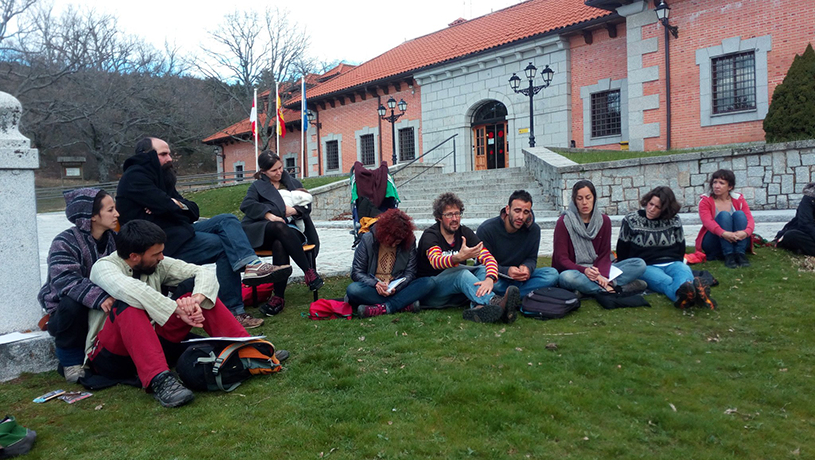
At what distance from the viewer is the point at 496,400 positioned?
2967 millimetres

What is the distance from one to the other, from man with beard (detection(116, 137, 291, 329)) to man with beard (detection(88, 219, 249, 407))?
0.98 metres

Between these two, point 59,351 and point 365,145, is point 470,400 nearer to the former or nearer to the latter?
point 59,351

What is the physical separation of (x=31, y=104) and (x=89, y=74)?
383 centimetres

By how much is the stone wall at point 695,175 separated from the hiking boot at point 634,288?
773 centimetres

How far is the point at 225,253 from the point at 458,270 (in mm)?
2072

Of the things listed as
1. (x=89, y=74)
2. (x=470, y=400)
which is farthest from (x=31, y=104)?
(x=470, y=400)

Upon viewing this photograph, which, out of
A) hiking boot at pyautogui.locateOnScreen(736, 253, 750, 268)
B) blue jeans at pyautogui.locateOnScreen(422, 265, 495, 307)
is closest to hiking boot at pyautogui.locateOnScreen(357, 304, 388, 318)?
blue jeans at pyautogui.locateOnScreen(422, 265, 495, 307)

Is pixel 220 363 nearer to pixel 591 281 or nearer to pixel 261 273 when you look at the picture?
pixel 261 273

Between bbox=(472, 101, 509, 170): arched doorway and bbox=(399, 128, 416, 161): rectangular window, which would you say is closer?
bbox=(472, 101, 509, 170): arched doorway

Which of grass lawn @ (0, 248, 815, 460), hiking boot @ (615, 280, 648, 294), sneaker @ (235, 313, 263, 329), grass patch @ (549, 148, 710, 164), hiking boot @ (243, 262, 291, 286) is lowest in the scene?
grass lawn @ (0, 248, 815, 460)

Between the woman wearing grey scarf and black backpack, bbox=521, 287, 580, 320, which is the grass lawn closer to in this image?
black backpack, bbox=521, 287, 580, 320

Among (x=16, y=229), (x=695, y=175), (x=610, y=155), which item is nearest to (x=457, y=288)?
(x=16, y=229)

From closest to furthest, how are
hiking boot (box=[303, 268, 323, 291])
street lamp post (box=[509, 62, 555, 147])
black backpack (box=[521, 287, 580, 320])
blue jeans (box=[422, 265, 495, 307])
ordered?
black backpack (box=[521, 287, 580, 320])
blue jeans (box=[422, 265, 495, 307])
hiking boot (box=[303, 268, 323, 291])
street lamp post (box=[509, 62, 555, 147])

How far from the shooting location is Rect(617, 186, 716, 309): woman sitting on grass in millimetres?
5020
